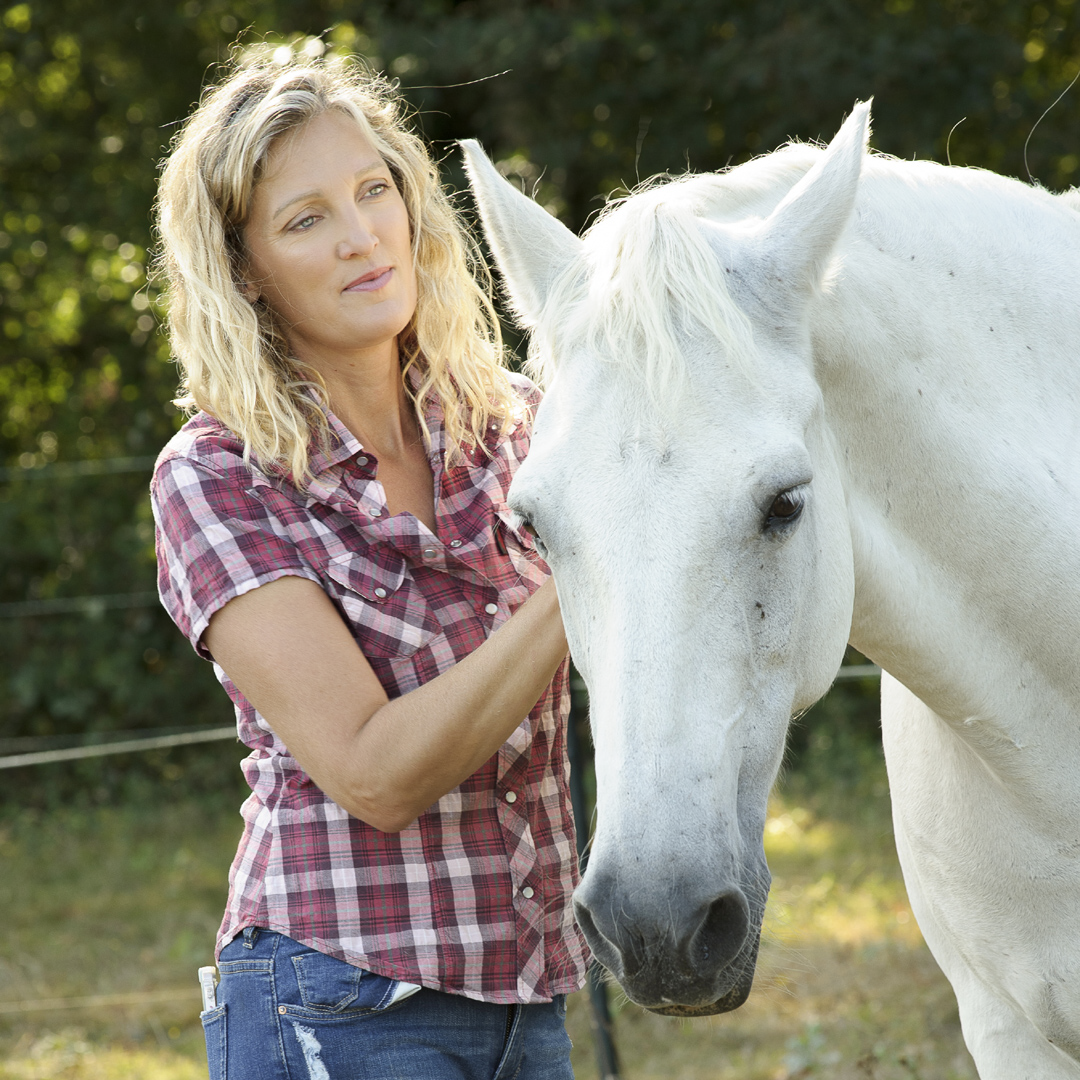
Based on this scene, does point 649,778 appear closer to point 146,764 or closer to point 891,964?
point 891,964

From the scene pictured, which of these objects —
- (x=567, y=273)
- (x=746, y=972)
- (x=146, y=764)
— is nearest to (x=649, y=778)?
(x=746, y=972)

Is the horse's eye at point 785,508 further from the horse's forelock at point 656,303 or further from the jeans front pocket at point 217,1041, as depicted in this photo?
the jeans front pocket at point 217,1041

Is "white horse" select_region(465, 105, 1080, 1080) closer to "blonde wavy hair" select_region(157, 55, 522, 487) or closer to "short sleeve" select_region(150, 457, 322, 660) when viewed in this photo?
"blonde wavy hair" select_region(157, 55, 522, 487)

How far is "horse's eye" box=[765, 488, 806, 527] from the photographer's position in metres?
1.41

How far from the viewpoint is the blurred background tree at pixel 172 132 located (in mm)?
6117

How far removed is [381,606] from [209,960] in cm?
363

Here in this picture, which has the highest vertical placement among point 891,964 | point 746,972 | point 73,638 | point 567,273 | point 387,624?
point 567,273

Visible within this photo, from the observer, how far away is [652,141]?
638cm

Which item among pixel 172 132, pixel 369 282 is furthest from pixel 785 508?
pixel 172 132

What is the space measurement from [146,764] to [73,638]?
2.99 ft

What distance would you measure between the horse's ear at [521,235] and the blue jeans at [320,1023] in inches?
38.3

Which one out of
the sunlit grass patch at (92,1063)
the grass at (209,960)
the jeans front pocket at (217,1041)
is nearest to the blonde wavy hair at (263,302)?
the jeans front pocket at (217,1041)

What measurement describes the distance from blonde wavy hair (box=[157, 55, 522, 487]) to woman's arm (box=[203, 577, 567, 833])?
0.76 ft

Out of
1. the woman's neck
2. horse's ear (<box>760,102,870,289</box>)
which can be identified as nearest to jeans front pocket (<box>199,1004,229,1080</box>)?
the woman's neck
